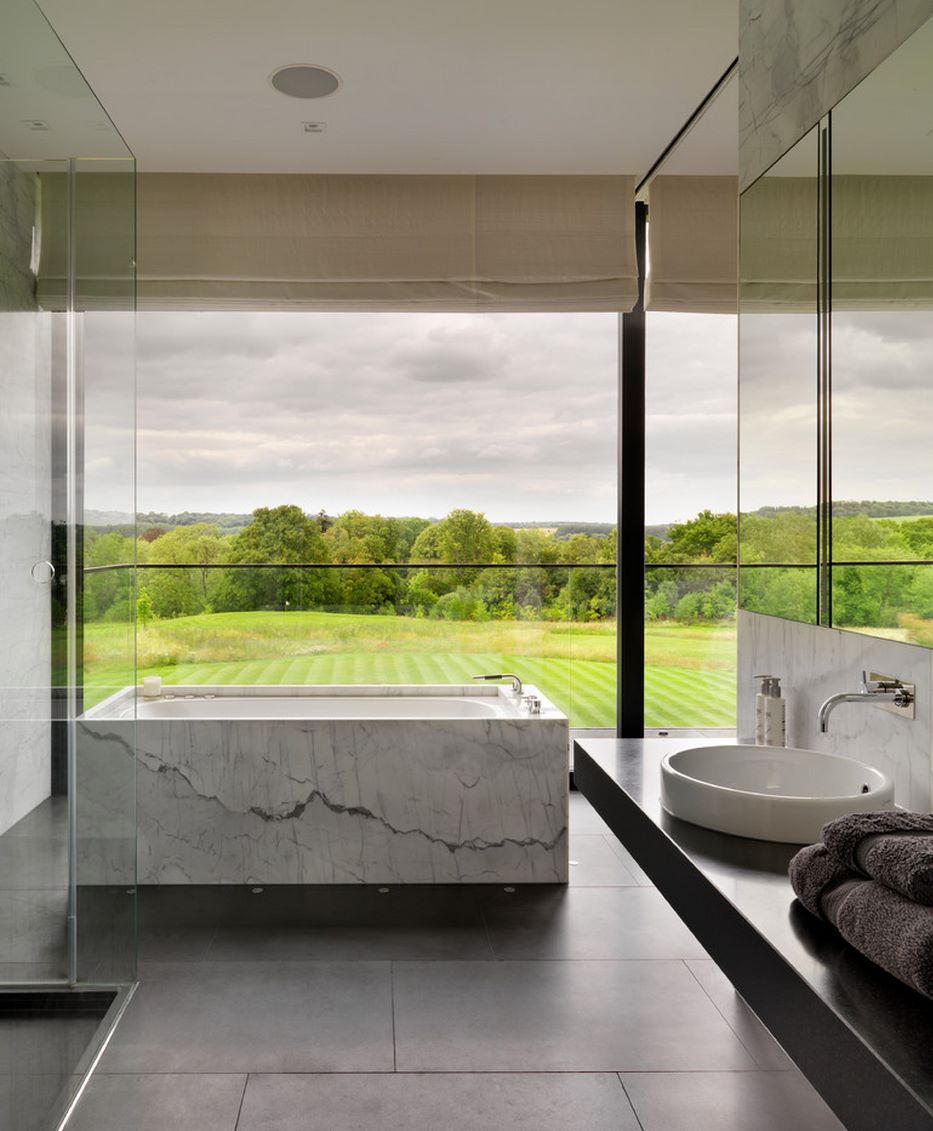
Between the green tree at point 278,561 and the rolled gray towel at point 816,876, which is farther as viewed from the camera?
the green tree at point 278,561

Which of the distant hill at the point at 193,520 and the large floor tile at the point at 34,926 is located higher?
the distant hill at the point at 193,520

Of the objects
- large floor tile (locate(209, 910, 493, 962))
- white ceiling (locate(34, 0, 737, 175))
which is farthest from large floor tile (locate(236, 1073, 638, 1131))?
white ceiling (locate(34, 0, 737, 175))

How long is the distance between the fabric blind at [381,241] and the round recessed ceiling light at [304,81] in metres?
0.87

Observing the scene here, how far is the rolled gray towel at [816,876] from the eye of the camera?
137 cm

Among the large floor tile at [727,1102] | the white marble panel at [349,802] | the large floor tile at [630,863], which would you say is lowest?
the large floor tile at [727,1102]

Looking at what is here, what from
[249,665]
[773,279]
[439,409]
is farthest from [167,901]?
[773,279]

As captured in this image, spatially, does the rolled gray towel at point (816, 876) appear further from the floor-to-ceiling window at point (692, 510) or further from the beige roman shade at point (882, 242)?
the floor-to-ceiling window at point (692, 510)

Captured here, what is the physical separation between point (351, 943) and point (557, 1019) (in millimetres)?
800

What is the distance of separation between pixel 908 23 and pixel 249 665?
12.8ft

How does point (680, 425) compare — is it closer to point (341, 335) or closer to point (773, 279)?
point (341, 335)

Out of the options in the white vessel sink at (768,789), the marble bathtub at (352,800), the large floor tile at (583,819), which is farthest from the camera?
the large floor tile at (583,819)

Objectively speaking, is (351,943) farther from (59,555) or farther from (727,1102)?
(59,555)

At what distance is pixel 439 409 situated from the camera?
487 centimetres

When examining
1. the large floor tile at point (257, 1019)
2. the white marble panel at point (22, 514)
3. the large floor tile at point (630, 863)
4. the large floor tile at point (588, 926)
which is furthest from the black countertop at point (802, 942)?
the large floor tile at point (630, 863)
